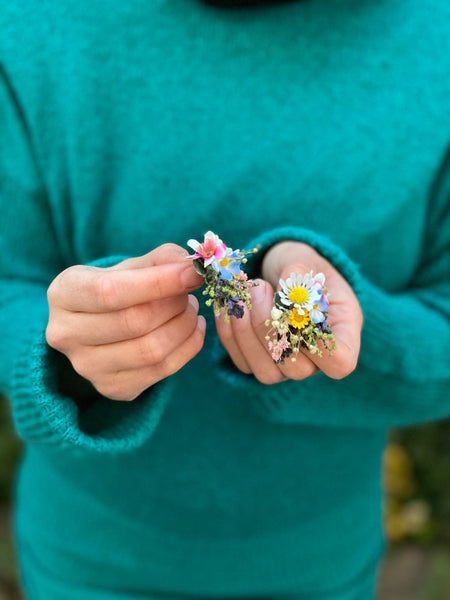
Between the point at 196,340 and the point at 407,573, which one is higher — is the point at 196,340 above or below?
above

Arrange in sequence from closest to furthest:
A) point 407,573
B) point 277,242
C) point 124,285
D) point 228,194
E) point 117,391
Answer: point 124,285
point 117,391
point 277,242
point 228,194
point 407,573

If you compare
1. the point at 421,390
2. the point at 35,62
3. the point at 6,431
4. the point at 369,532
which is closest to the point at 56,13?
the point at 35,62

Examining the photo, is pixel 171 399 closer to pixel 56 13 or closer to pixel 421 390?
pixel 421 390

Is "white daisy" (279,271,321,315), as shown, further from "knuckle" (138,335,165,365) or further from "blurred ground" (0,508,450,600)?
"blurred ground" (0,508,450,600)

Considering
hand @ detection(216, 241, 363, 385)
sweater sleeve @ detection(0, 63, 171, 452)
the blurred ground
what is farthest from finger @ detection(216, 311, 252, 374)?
the blurred ground

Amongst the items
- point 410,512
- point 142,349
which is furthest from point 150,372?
point 410,512

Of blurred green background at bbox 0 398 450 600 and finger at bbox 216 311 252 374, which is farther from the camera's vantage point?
blurred green background at bbox 0 398 450 600

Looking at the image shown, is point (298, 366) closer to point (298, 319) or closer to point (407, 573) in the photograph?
point (298, 319)
